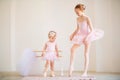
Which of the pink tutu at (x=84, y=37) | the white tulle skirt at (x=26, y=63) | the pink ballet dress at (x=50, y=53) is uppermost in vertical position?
the pink tutu at (x=84, y=37)

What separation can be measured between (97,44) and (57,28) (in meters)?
0.40

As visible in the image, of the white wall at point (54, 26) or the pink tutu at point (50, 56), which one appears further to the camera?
the white wall at point (54, 26)

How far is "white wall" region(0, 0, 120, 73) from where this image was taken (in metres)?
2.11

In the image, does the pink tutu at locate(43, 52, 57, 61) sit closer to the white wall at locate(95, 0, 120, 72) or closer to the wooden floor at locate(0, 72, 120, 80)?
the wooden floor at locate(0, 72, 120, 80)

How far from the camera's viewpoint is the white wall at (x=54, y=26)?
2107 mm

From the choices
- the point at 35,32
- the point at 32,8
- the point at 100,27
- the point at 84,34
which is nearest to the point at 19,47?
the point at 35,32

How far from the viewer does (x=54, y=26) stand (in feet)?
6.98

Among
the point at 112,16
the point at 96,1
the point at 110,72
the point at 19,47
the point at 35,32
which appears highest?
the point at 96,1

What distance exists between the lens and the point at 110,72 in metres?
2.10

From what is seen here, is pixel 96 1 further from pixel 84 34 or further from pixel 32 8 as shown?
pixel 32 8

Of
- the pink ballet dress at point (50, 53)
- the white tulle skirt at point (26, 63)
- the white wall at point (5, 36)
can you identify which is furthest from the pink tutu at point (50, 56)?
the white wall at point (5, 36)

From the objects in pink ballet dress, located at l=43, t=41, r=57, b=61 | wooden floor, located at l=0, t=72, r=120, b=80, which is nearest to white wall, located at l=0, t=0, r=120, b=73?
wooden floor, located at l=0, t=72, r=120, b=80

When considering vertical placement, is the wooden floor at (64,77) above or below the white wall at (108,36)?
below

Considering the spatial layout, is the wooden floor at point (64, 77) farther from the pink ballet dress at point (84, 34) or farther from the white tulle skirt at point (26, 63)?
the pink ballet dress at point (84, 34)
